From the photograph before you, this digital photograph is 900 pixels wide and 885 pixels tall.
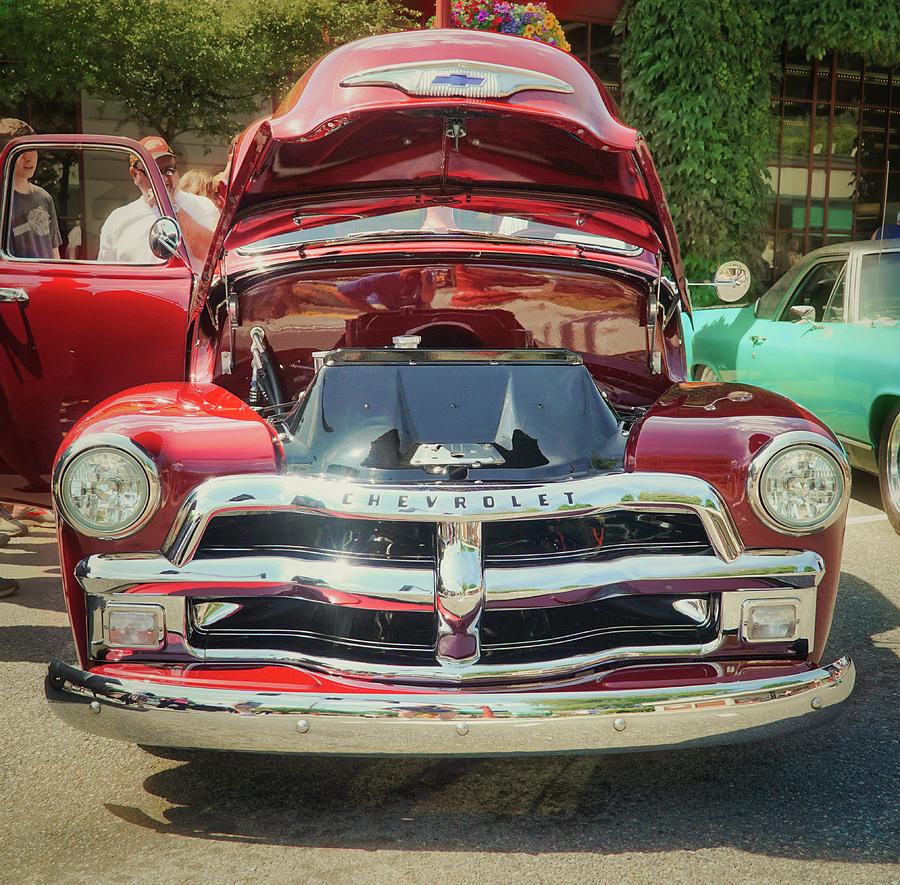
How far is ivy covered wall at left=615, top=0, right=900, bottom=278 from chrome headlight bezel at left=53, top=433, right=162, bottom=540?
8.89 m

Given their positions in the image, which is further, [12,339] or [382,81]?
[12,339]

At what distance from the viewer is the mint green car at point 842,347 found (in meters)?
4.85

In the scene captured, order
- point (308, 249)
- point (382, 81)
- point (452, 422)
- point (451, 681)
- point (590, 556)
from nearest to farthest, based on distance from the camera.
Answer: point (451, 681)
point (590, 556)
point (452, 422)
point (382, 81)
point (308, 249)

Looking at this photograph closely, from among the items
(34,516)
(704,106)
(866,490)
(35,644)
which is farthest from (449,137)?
(704,106)

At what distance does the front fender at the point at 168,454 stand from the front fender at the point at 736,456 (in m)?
0.85

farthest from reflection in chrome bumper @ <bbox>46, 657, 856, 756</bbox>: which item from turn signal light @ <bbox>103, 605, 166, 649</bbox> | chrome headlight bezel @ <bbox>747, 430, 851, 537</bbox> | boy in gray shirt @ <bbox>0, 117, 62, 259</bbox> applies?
boy in gray shirt @ <bbox>0, 117, 62, 259</bbox>

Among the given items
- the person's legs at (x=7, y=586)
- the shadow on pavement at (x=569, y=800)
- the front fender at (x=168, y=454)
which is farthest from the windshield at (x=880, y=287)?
the person's legs at (x=7, y=586)

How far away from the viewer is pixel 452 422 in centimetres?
254

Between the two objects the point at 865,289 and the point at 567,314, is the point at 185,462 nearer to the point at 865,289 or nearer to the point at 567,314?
the point at 567,314

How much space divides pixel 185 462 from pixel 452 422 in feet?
2.21

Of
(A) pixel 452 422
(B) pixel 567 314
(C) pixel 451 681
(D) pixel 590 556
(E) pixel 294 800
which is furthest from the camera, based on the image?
(B) pixel 567 314

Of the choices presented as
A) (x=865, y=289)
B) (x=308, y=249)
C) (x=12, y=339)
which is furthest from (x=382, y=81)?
(x=865, y=289)

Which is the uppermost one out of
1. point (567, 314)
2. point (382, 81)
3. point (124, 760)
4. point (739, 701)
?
point (382, 81)

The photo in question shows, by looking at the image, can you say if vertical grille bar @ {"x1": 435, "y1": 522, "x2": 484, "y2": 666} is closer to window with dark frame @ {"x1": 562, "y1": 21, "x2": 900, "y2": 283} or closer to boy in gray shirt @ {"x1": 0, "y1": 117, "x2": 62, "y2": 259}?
boy in gray shirt @ {"x1": 0, "y1": 117, "x2": 62, "y2": 259}
